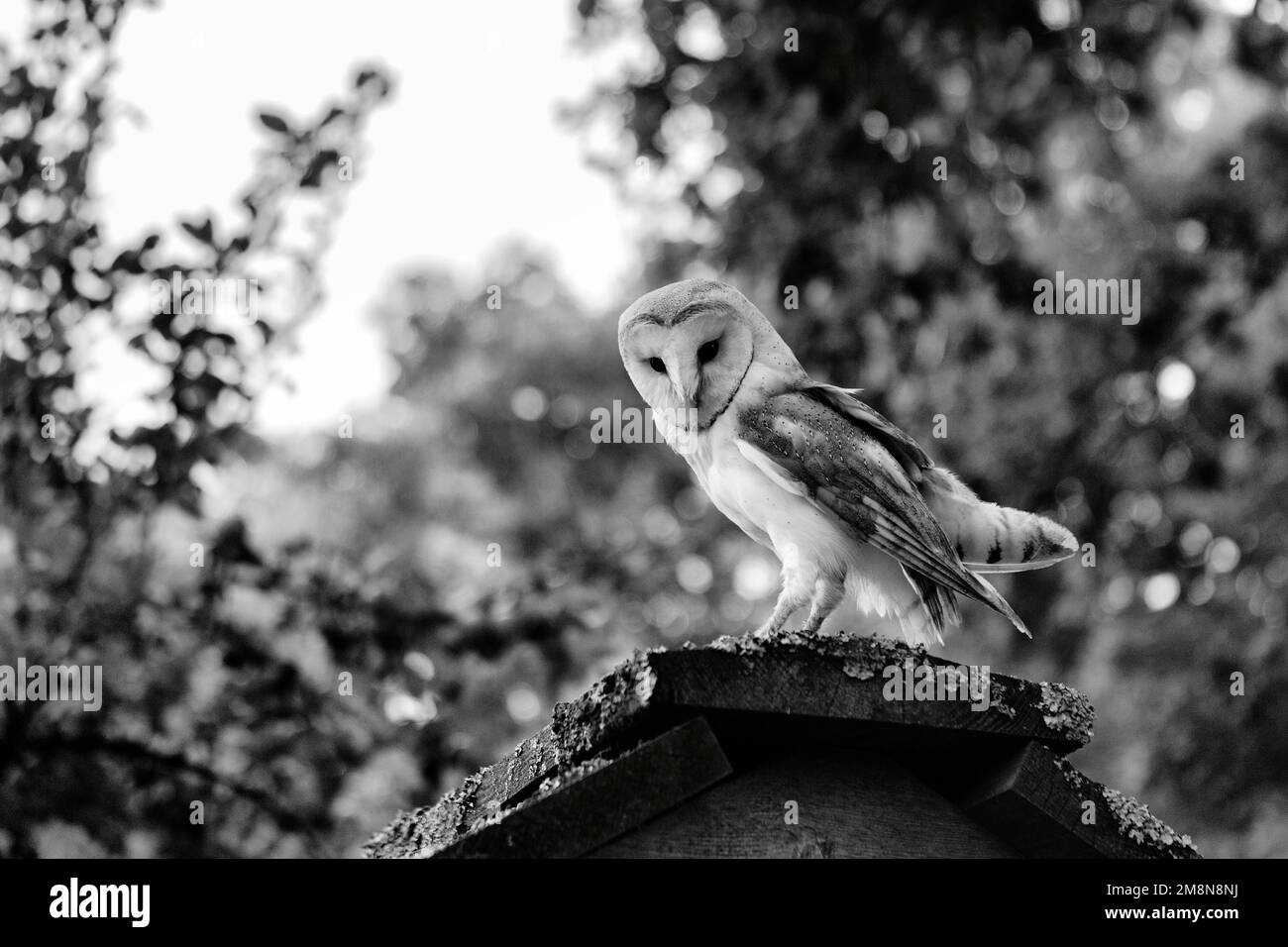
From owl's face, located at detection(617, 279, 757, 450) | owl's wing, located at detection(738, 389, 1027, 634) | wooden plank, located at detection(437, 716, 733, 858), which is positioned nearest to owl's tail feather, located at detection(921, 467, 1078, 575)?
owl's wing, located at detection(738, 389, 1027, 634)

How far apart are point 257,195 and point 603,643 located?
2.70 metres

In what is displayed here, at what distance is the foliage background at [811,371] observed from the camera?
16.8 feet

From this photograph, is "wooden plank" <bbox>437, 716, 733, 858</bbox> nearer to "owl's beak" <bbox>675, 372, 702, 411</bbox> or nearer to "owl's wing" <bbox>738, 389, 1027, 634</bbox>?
"owl's wing" <bbox>738, 389, 1027, 634</bbox>

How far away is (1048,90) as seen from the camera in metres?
12.0

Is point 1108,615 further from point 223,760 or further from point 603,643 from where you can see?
point 223,760

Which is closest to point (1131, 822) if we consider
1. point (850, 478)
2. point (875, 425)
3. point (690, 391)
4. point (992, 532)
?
point (992, 532)

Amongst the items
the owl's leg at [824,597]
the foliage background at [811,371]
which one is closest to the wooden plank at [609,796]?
the owl's leg at [824,597]

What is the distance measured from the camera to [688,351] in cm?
319

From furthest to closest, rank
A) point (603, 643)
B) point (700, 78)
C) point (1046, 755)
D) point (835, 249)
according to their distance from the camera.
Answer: point (835, 249) < point (700, 78) < point (603, 643) < point (1046, 755)

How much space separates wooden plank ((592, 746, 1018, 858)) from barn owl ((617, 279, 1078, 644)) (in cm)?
34

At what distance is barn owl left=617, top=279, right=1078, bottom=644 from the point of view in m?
3.18

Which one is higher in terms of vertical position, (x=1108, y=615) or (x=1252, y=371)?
(x=1252, y=371)

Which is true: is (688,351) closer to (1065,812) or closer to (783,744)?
(783,744)

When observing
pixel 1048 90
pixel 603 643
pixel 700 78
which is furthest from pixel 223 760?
pixel 1048 90
